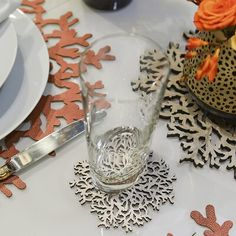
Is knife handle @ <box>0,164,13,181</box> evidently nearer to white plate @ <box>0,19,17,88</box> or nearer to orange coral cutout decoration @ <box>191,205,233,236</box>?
white plate @ <box>0,19,17,88</box>

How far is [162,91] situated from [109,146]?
127mm

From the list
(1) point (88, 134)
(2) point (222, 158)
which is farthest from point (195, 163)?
(1) point (88, 134)

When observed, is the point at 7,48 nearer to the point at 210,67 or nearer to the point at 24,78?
the point at 24,78

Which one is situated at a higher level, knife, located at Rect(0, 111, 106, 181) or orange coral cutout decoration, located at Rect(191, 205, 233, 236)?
knife, located at Rect(0, 111, 106, 181)

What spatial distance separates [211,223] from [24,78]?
30 cm


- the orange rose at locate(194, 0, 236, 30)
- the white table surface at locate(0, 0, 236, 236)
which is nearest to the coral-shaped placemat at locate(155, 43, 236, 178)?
the white table surface at locate(0, 0, 236, 236)

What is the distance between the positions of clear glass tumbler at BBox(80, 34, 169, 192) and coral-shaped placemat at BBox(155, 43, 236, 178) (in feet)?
0.19

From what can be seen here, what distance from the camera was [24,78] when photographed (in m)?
0.63

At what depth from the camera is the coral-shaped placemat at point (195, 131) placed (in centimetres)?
58

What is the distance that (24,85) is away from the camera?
2.05 feet

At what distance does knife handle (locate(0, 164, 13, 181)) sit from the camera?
0.56 m

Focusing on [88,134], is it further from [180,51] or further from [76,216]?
[180,51]

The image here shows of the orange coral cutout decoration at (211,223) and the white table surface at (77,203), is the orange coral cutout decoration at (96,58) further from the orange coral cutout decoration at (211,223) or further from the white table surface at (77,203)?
the orange coral cutout decoration at (211,223)

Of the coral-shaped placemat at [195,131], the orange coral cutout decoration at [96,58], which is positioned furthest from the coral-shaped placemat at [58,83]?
the coral-shaped placemat at [195,131]
